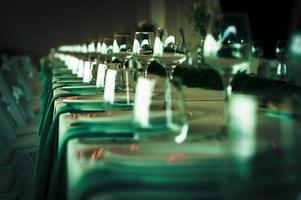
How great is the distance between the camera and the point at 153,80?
1.09 m

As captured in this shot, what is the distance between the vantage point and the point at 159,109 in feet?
3.58

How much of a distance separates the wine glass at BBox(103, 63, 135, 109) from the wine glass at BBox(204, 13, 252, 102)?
0.32m

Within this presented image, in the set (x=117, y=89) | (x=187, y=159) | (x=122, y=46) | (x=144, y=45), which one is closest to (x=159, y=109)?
(x=187, y=159)

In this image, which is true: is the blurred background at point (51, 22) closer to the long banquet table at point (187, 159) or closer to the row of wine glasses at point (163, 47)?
the row of wine glasses at point (163, 47)

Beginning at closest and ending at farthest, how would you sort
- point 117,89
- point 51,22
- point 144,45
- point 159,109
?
point 159,109 → point 117,89 → point 144,45 → point 51,22

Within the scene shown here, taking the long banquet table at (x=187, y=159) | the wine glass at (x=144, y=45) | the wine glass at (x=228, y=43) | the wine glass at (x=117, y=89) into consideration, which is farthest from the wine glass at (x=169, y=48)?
the wine glass at (x=228, y=43)

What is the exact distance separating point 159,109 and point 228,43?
245 mm

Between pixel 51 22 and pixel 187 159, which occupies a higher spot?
pixel 51 22

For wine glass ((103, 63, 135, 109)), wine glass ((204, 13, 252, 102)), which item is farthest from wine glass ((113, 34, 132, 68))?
wine glass ((204, 13, 252, 102))

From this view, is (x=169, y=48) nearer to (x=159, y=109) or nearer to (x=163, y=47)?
(x=163, y=47)

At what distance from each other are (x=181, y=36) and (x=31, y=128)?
72.3 inches

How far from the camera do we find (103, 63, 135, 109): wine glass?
1.45 meters

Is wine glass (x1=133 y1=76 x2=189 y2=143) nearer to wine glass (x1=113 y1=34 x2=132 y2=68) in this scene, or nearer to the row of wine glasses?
the row of wine glasses

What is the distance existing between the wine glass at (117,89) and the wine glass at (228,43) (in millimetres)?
324
